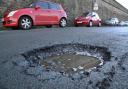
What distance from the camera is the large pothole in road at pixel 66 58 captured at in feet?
13.9

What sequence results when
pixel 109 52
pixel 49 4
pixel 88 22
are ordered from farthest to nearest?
pixel 88 22, pixel 49 4, pixel 109 52

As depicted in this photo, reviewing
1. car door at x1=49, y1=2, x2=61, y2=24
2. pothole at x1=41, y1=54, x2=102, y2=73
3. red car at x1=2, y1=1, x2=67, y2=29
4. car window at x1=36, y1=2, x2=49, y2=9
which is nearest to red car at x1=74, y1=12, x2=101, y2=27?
red car at x1=2, y1=1, x2=67, y2=29

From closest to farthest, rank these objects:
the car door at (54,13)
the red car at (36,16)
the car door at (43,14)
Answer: the red car at (36,16) → the car door at (43,14) → the car door at (54,13)

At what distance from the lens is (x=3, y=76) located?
12.2 ft

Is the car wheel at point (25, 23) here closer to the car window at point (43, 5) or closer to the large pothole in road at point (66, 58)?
the car window at point (43, 5)

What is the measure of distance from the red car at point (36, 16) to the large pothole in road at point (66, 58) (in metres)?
6.16

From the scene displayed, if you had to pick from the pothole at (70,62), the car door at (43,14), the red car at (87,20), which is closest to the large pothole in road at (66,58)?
the pothole at (70,62)

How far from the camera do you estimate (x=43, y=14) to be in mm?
13836

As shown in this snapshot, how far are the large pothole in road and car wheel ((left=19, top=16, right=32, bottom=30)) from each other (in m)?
6.14

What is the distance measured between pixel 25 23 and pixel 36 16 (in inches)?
40.1

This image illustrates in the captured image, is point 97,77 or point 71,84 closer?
point 71,84

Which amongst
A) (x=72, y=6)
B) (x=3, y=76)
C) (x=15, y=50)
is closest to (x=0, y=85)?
(x=3, y=76)

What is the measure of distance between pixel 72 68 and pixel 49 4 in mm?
11019

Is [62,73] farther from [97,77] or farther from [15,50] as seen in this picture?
[15,50]
